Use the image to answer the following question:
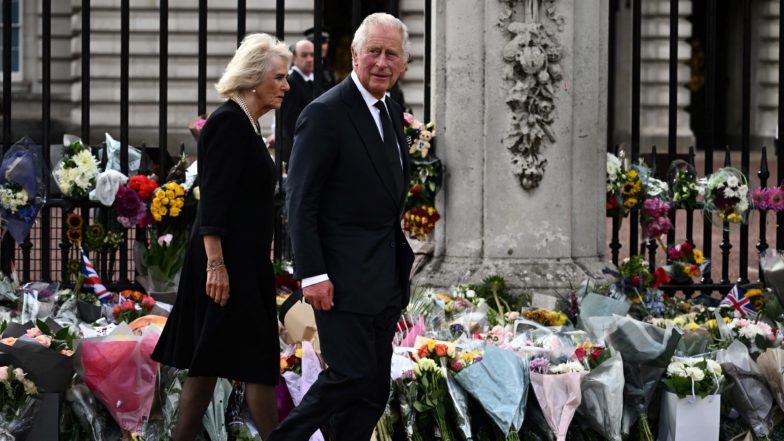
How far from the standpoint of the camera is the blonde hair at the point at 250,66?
17.4 ft

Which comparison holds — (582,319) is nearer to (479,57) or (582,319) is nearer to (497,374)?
(497,374)

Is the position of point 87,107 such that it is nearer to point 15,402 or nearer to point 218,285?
point 15,402

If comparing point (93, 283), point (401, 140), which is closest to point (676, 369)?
point (401, 140)

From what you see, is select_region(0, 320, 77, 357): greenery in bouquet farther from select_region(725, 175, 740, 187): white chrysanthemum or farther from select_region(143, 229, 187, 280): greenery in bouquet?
select_region(725, 175, 740, 187): white chrysanthemum

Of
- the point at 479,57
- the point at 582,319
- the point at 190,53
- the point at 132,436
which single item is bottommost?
the point at 132,436

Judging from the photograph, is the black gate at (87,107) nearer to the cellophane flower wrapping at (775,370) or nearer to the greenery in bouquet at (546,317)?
the greenery in bouquet at (546,317)

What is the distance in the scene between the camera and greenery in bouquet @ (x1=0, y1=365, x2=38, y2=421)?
212 inches

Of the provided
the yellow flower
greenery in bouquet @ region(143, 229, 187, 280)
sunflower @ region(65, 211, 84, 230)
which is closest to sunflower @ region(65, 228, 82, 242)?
sunflower @ region(65, 211, 84, 230)

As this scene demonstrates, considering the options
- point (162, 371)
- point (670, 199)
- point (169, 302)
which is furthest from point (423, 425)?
point (670, 199)

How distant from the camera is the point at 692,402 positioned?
5.79 metres

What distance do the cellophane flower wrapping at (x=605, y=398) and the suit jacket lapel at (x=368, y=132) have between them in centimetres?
137

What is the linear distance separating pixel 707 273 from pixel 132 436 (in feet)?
13.2

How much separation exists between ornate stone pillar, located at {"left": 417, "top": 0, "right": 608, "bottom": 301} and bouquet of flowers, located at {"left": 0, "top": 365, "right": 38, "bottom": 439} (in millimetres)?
2706

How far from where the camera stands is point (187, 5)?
20.9 meters
